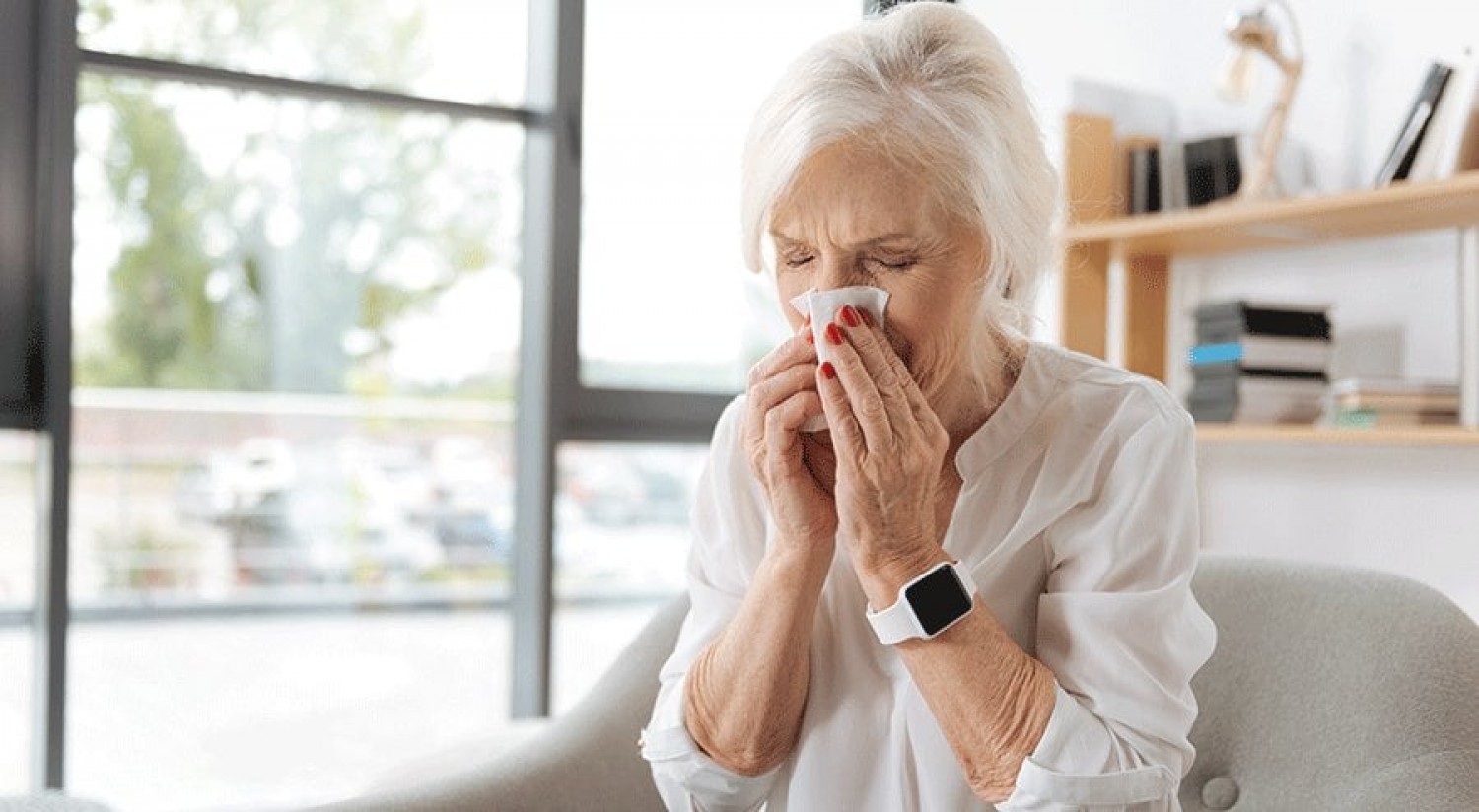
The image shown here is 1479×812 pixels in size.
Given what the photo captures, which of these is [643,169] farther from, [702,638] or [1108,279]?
[702,638]

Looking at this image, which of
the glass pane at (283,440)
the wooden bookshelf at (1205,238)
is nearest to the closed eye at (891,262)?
the wooden bookshelf at (1205,238)

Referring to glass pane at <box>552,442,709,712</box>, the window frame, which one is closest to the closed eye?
the window frame

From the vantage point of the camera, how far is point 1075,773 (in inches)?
47.3

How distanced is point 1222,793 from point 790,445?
28.6 inches

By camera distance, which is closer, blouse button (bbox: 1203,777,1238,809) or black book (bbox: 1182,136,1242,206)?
blouse button (bbox: 1203,777,1238,809)

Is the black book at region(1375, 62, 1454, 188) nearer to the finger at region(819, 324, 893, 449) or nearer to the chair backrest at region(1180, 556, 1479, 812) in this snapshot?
the chair backrest at region(1180, 556, 1479, 812)

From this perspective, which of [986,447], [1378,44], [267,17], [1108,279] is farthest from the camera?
[1108,279]

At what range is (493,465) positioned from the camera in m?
3.57

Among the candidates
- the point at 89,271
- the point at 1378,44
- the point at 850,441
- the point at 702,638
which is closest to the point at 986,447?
the point at 850,441

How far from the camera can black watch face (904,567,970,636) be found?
1225 mm

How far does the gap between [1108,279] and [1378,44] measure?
75 centimetres

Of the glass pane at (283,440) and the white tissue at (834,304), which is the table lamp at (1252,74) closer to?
the glass pane at (283,440)

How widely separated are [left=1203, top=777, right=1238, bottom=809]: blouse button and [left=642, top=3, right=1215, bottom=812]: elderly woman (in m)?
0.43

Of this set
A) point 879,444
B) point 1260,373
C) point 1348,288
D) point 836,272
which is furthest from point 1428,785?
point 1348,288
